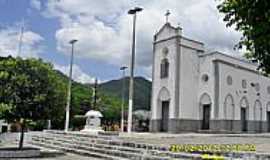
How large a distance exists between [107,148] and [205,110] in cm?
2031

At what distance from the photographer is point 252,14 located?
19.0ft

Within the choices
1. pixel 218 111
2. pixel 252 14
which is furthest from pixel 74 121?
pixel 252 14

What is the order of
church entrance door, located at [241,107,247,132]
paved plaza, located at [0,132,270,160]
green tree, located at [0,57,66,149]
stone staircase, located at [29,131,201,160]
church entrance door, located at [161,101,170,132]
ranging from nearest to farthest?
stone staircase, located at [29,131,201,160]
green tree, located at [0,57,66,149]
paved plaza, located at [0,132,270,160]
church entrance door, located at [161,101,170,132]
church entrance door, located at [241,107,247,132]

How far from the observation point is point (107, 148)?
53.6 ft

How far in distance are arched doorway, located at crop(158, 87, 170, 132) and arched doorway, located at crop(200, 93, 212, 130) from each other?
319 cm

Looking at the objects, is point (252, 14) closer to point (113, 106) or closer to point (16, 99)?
point (16, 99)

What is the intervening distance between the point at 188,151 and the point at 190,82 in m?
22.3

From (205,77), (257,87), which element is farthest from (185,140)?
(257,87)

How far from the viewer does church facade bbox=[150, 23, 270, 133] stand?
110 ft

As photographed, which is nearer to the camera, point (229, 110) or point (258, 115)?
point (229, 110)

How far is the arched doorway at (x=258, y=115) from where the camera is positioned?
3850 centimetres

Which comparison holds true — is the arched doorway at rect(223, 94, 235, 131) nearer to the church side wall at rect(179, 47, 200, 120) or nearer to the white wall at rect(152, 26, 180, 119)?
the church side wall at rect(179, 47, 200, 120)

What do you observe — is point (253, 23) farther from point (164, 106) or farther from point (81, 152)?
point (164, 106)

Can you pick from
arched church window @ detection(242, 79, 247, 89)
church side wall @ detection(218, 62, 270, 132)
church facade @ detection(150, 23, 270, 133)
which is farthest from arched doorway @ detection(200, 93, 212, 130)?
arched church window @ detection(242, 79, 247, 89)
